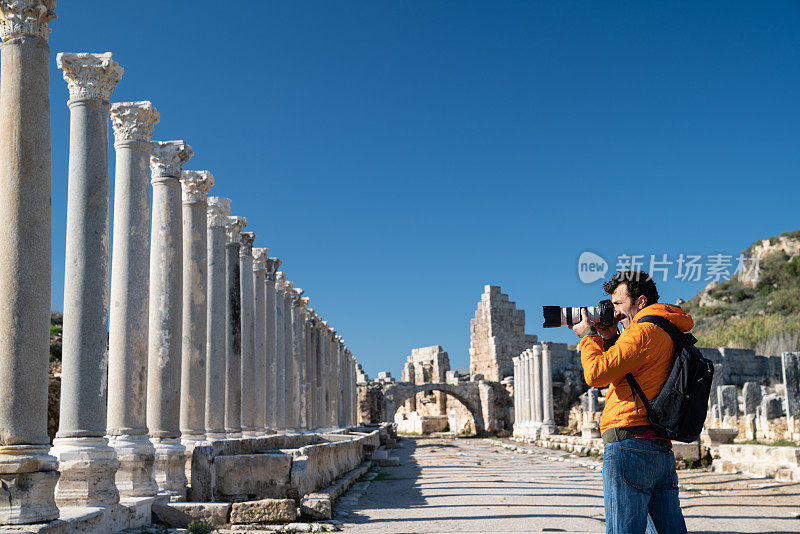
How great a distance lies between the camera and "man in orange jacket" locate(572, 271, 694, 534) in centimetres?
365

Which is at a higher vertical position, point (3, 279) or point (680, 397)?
point (3, 279)

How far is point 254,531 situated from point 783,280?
223 ft

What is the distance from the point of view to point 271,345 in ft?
66.3

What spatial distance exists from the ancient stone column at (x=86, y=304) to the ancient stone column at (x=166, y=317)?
2.23m

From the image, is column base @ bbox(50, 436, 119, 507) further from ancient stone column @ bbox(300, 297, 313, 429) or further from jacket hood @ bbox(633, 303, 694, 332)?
ancient stone column @ bbox(300, 297, 313, 429)

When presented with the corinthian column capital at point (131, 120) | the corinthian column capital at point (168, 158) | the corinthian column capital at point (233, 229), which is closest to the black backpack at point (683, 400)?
the corinthian column capital at point (131, 120)

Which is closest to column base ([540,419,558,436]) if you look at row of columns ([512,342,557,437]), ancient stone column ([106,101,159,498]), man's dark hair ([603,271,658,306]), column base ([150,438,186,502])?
row of columns ([512,342,557,437])

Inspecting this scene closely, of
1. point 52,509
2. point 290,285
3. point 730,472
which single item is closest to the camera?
point 52,509

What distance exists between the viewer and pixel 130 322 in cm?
955

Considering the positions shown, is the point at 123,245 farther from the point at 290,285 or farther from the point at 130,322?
the point at 290,285

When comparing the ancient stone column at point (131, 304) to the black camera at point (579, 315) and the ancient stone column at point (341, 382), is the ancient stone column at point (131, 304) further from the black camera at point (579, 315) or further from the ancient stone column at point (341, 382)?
the ancient stone column at point (341, 382)

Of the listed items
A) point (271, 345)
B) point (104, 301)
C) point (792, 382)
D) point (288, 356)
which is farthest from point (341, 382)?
point (104, 301)

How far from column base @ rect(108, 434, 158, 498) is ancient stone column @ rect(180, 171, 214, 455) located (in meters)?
2.76

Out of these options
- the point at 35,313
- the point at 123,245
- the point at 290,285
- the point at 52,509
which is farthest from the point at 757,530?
the point at 290,285
